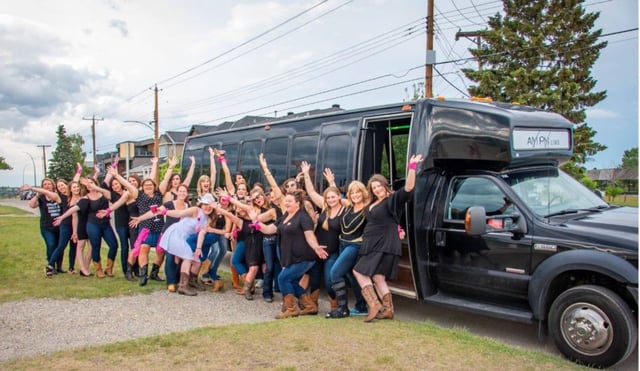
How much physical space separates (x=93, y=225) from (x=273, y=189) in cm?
336

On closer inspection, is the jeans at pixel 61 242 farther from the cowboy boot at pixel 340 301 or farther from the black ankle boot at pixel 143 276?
the cowboy boot at pixel 340 301

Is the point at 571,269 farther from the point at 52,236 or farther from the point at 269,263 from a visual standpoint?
the point at 52,236

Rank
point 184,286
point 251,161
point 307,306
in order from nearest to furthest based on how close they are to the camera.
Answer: point 307,306
point 184,286
point 251,161

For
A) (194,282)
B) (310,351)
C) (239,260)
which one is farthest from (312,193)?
(310,351)

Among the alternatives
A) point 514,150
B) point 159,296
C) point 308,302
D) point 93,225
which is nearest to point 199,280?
point 159,296

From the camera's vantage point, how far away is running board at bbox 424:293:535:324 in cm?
569

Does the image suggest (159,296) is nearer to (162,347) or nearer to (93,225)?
(93,225)

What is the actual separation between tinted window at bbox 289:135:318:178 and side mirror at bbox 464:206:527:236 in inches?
145

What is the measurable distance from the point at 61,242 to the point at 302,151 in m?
4.38

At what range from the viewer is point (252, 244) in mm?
8023

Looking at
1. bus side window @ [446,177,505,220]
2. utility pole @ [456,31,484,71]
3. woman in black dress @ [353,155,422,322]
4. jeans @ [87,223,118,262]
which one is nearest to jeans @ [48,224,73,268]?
jeans @ [87,223,118,262]

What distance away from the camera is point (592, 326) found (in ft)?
16.6

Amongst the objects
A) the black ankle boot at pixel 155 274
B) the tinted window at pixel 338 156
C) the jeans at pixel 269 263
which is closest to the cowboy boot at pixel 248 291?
the jeans at pixel 269 263

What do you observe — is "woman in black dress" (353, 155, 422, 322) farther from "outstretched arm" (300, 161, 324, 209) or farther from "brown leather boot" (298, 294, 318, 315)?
"outstretched arm" (300, 161, 324, 209)
